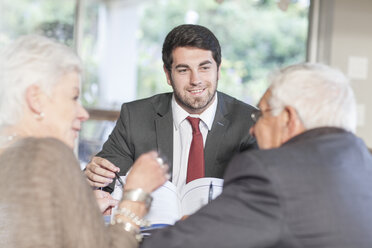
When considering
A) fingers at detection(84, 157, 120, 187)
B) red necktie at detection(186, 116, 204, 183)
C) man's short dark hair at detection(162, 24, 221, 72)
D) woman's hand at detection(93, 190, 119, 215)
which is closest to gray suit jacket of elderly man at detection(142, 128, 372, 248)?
woman's hand at detection(93, 190, 119, 215)

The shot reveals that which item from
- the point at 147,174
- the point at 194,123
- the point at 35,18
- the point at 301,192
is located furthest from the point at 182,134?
the point at 35,18

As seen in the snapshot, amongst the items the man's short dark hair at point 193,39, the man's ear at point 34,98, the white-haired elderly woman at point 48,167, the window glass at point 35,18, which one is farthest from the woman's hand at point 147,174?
the window glass at point 35,18

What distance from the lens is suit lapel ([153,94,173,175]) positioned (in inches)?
89.9

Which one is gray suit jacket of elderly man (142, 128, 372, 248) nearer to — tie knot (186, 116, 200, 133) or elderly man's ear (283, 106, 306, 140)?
elderly man's ear (283, 106, 306, 140)

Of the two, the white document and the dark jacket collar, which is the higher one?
the dark jacket collar

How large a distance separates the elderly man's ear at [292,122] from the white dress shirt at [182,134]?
33.2 inches

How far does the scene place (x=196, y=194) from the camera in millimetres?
1775

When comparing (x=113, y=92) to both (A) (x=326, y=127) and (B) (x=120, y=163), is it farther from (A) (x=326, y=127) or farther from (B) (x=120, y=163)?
(A) (x=326, y=127)

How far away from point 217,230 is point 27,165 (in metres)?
0.46

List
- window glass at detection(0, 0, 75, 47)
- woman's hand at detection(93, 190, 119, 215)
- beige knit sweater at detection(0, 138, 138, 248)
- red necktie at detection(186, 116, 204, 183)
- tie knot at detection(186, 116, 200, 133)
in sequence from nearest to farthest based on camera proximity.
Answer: beige knit sweater at detection(0, 138, 138, 248) < woman's hand at detection(93, 190, 119, 215) < red necktie at detection(186, 116, 204, 183) < tie knot at detection(186, 116, 200, 133) < window glass at detection(0, 0, 75, 47)

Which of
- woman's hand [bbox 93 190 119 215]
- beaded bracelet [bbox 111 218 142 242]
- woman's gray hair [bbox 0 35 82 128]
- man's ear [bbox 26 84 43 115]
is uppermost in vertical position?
woman's gray hair [bbox 0 35 82 128]

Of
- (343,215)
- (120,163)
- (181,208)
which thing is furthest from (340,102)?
(120,163)

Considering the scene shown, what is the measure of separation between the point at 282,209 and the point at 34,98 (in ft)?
2.20

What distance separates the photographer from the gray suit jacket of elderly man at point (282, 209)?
1.24 metres
